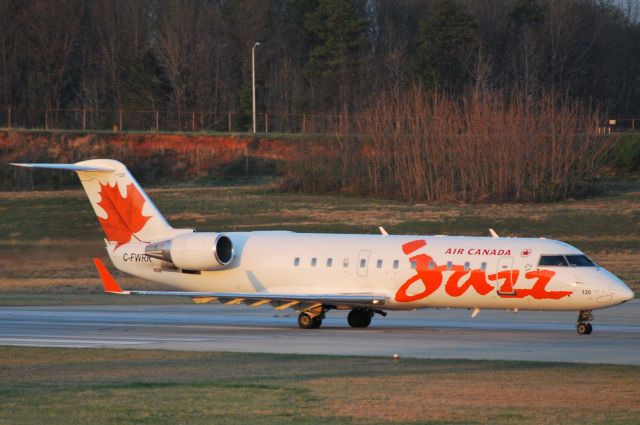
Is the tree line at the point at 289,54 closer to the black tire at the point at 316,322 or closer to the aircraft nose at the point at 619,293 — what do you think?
the black tire at the point at 316,322

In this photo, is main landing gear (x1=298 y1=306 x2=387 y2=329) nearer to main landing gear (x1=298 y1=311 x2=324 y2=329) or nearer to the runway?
main landing gear (x1=298 y1=311 x2=324 y2=329)

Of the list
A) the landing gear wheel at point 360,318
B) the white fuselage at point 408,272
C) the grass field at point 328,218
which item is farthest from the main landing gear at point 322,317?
the grass field at point 328,218

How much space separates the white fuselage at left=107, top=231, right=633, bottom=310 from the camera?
28344 mm

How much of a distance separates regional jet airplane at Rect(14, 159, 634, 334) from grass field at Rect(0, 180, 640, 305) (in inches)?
566

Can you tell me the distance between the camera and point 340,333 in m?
29.4

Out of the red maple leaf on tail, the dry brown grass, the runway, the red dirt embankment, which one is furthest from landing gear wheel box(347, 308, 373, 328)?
the red dirt embankment

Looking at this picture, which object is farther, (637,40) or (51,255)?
(637,40)

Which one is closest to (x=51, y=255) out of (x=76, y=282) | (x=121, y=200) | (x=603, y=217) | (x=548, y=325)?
(x=121, y=200)

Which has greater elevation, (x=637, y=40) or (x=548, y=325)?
(x=637, y=40)

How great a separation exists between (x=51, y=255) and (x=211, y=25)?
228ft

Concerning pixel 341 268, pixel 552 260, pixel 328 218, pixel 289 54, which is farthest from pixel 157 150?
pixel 552 260

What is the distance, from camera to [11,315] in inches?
1362

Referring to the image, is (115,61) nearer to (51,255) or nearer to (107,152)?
(107,152)

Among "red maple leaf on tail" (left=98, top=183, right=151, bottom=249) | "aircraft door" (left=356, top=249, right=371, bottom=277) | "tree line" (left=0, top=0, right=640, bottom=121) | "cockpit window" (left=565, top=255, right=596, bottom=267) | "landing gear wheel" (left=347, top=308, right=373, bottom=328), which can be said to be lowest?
"landing gear wheel" (left=347, top=308, right=373, bottom=328)
